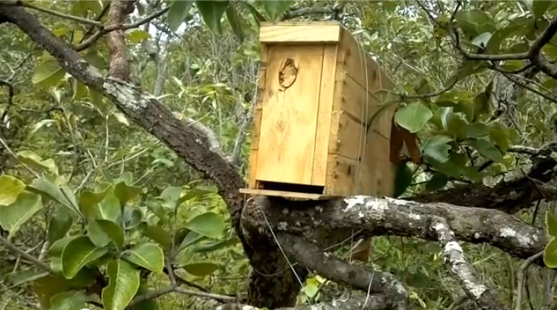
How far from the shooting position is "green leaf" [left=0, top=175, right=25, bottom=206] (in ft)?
3.33

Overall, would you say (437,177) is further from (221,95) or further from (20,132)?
(20,132)

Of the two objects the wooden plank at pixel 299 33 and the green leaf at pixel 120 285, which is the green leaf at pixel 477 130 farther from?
the green leaf at pixel 120 285

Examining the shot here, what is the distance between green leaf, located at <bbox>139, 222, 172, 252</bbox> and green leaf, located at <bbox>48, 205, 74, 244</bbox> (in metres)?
0.13

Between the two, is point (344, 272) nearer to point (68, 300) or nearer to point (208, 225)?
point (208, 225)

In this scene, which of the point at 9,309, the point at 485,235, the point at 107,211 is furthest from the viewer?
the point at 9,309

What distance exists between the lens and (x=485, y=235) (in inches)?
35.5

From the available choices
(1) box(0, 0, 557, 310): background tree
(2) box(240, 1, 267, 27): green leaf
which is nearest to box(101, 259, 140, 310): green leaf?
(1) box(0, 0, 557, 310): background tree

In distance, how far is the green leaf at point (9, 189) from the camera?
39.9 inches

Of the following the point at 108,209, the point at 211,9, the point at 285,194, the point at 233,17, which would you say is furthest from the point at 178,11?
the point at 108,209

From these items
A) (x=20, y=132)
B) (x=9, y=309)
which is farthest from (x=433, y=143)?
(x=20, y=132)

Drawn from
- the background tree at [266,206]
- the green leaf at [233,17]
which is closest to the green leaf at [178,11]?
the background tree at [266,206]

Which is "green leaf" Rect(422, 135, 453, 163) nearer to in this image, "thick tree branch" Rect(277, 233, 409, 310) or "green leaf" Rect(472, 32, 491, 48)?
"green leaf" Rect(472, 32, 491, 48)

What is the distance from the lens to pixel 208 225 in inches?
43.5

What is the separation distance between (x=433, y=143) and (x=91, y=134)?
54.6 inches
